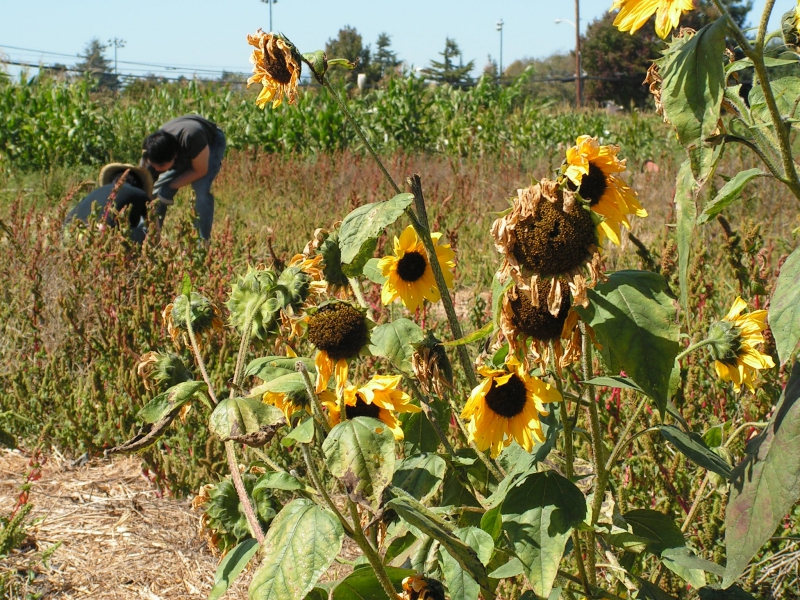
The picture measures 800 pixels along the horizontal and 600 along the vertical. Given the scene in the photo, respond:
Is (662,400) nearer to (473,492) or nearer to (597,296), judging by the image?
(597,296)

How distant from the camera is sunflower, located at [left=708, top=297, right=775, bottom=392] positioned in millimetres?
1386

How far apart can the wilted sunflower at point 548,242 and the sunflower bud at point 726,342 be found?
0.61m

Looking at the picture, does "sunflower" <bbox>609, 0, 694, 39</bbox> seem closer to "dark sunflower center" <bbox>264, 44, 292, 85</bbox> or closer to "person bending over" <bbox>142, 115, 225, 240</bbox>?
"dark sunflower center" <bbox>264, 44, 292, 85</bbox>

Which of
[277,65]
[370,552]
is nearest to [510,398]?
[370,552]

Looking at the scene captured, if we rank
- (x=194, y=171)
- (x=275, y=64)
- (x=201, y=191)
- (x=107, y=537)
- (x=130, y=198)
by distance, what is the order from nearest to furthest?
1. (x=275, y=64)
2. (x=107, y=537)
3. (x=130, y=198)
4. (x=194, y=171)
5. (x=201, y=191)

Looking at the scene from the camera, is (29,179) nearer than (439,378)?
No

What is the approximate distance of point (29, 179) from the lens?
32.7 feet

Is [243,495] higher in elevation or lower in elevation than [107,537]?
higher

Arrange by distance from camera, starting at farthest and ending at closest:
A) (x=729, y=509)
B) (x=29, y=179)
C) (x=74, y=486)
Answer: (x=29, y=179) < (x=74, y=486) < (x=729, y=509)

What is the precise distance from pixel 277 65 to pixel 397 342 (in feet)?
1.84

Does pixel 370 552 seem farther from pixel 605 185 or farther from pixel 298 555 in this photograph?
pixel 605 185

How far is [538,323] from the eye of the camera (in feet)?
3.25

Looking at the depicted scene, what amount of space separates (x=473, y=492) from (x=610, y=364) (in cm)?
57

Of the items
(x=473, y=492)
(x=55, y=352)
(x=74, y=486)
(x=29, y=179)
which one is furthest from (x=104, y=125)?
(x=473, y=492)
